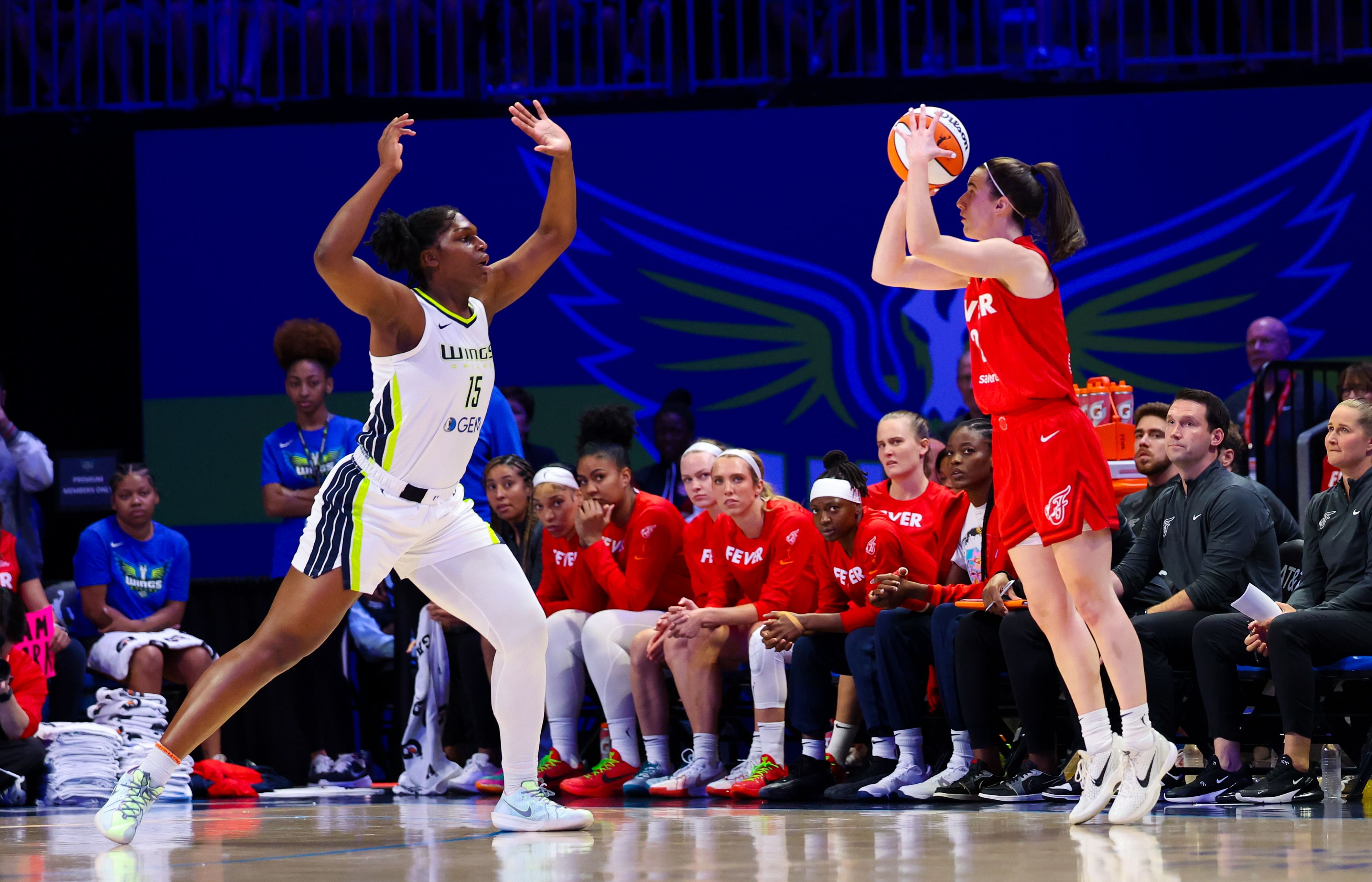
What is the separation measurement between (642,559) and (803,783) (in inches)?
51.4

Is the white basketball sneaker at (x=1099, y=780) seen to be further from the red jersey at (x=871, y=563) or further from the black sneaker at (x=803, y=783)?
the red jersey at (x=871, y=563)

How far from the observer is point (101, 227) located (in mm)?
10070

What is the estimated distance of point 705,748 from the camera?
6.32m

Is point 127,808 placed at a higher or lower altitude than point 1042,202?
lower

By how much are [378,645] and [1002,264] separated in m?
4.42

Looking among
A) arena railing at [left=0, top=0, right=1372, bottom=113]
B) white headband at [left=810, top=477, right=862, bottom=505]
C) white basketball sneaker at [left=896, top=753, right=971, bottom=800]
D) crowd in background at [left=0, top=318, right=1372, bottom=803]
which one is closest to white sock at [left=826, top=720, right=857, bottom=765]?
crowd in background at [left=0, top=318, right=1372, bottom=803]

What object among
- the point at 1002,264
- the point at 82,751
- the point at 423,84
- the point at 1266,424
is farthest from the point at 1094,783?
the point at 423,84

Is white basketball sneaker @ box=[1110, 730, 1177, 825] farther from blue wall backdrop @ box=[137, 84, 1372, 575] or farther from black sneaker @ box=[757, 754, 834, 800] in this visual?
blue wall backdrop @ box=[137, 84, 1372, 575]

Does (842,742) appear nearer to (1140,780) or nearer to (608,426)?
(608,426)

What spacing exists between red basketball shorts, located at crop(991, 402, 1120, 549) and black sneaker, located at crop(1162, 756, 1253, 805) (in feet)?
4.68

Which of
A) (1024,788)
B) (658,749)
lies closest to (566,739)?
(658,749)

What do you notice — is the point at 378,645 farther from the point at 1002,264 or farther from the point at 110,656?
the point at 1002,264

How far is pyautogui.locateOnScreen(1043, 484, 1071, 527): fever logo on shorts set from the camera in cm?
427

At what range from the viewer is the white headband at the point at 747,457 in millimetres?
6594
